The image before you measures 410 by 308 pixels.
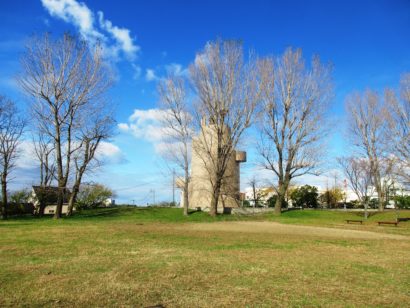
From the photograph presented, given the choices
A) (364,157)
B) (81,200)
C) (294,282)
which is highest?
(364,157)

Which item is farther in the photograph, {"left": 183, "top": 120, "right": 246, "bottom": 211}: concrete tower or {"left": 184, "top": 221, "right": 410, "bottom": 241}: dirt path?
{"left": 183, "top": 120, "right": 246, "bottom": 211}: concrete tower

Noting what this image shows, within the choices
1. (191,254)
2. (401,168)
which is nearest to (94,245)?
(191,254)

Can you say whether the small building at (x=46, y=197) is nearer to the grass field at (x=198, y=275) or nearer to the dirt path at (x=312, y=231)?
the dirt path at (x=312, y=231)

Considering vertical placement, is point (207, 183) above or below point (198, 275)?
above

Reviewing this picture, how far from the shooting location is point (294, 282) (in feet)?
18.6

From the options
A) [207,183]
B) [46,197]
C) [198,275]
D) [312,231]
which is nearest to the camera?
[198,275]

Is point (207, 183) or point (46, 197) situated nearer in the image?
point (46, 197)

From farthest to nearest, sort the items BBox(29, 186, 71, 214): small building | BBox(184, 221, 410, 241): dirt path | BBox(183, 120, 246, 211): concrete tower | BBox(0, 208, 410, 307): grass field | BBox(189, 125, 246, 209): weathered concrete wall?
1. BBox(189, 125, 246, 209): weathered concrete wall
2. BBox(183, 120, 246, 211): concrete tower
3. BBox(29, 186, 71, 214): small building
4. BBox(184, 221, 410, 241): dirt path
5. BBox(0, 208, 410, 307): grass field

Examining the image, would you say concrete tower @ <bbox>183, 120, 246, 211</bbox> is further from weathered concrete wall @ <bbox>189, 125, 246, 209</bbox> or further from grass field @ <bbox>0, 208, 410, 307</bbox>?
grass field @ <bbox>0, 208, 410, 307</bbox>

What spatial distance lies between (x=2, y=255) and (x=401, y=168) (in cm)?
2840

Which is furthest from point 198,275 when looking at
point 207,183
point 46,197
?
point 46,197

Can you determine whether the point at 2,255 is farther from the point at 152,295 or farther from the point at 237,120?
the point at 237,120

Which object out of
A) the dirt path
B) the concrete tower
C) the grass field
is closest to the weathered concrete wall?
the concrete tower

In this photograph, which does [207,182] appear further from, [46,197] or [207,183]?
[46,197]
